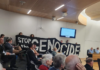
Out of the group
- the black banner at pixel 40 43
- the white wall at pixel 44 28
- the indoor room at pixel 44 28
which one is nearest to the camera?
the indoor room at pixel 44 28

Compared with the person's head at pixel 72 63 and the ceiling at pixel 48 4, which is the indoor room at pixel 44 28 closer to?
the ceiling at pixel 48 4

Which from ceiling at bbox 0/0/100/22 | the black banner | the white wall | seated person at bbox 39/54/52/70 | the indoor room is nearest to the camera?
seated person at bbox 39/54/52/70

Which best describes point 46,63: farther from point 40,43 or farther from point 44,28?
point 44,28

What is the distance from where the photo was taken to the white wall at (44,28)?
630 cm

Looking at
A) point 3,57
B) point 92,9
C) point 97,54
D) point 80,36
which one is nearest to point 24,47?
point 3,57

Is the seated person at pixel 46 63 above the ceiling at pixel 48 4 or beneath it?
beneath

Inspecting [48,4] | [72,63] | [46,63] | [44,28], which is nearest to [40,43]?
[44,28]

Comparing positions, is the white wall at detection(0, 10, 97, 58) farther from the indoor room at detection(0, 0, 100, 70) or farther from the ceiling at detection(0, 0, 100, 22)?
the ceiling at detection(0, 0, 100, 22)

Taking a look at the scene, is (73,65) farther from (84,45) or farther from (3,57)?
(84,45)

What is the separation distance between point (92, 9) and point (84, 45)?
4251 millimetres

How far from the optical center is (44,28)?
753cm

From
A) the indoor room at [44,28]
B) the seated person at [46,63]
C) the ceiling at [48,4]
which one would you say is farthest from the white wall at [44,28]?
the seated person at [46,63]

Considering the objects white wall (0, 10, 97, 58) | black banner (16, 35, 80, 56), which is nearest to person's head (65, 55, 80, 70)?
black banner (16, 35, 80, 56)

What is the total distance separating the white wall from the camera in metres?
→ 6.30
